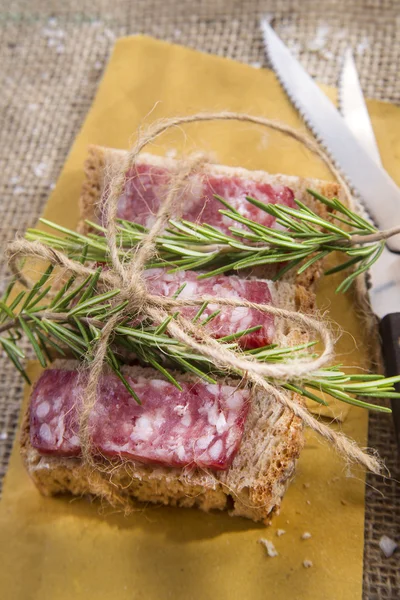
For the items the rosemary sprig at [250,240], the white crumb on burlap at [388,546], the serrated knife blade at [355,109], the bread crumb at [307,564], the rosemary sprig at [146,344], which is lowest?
the bread crumb at [307,564]

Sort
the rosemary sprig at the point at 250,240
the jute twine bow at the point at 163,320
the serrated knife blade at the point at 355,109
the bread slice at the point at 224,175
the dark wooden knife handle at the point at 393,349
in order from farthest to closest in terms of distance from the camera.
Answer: the serrated knife blade at the point at 355,109 → the bread slice at the point at 224,175 → the dark wooden knife handle at the point at 393,349 → the rosemary sprig at the point at 250,240 → the jute twine bow at the point at 163,320

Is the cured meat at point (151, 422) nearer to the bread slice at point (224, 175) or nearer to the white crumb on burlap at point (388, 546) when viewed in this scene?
the bread slice at point (224, 175)

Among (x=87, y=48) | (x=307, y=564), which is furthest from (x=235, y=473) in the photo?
(x=87, y=48)

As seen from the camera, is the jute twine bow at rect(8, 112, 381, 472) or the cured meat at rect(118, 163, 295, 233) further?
the cured meat at rect(118, 163, 295, 233)

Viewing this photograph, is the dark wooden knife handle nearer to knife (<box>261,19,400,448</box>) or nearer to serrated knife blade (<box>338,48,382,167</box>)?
knife (<box>261,19,400,448</box>)

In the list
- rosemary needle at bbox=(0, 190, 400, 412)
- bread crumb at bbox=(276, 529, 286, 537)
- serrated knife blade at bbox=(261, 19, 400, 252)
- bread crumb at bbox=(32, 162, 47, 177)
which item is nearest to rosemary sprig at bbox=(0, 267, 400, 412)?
rosemary needle at bbox=(0, 190, 400, 412)

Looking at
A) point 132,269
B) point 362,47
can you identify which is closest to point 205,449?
point 132,269

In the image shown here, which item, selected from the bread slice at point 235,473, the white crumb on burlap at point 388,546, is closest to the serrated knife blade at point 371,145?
the bread slice at point 235,473
